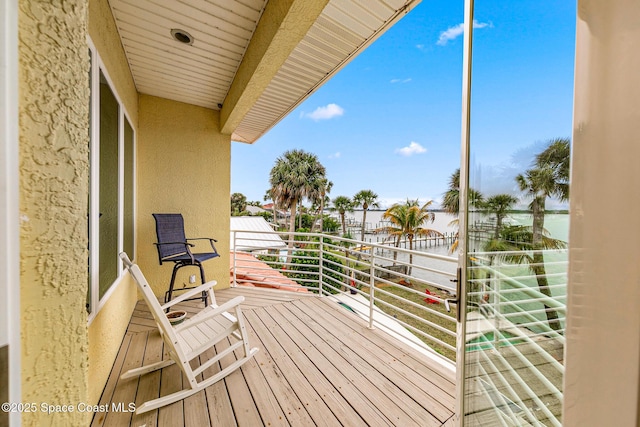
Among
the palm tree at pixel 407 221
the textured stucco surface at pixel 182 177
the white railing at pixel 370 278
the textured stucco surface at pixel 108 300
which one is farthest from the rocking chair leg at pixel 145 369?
the palm tree at pixel 407 221

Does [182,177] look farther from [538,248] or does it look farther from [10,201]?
[538,248]

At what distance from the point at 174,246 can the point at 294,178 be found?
12829 millimetres

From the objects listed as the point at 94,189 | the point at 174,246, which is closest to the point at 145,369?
the point at 94,189

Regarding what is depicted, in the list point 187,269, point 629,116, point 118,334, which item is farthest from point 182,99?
point 629,116

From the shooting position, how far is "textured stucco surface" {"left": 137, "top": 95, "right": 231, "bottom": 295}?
3.19m

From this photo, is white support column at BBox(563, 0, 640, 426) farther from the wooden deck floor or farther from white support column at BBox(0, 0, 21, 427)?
the wooden deck floor

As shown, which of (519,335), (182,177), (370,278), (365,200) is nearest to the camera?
(519,335)

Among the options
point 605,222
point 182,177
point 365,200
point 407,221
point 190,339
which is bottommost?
point 190,339

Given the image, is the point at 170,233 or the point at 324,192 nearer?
the point at 170,233

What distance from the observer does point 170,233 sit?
300cm

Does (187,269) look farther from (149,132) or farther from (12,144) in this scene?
(12,144)

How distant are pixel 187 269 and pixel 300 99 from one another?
2.68 meters

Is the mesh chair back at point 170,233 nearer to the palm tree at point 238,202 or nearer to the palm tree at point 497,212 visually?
the palm tree at point 497,212

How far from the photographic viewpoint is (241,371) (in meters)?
1.86
